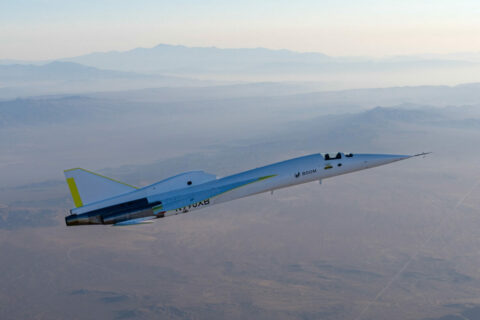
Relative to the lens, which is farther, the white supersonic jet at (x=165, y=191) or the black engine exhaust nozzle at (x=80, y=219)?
the white supersonic jet at (x=165, y=191)

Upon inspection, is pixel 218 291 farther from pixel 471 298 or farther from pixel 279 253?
pixel 471 298

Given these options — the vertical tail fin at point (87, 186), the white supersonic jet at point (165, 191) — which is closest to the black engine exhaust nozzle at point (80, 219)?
the white supersonic jet at point (165, 191)

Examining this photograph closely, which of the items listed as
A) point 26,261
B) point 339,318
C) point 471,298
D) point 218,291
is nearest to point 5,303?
point 26,261

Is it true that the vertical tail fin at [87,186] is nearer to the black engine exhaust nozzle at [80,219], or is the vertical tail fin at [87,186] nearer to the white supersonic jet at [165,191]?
the white supersonic jet at [165,191]

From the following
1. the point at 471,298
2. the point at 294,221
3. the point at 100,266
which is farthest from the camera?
the point at 294,221

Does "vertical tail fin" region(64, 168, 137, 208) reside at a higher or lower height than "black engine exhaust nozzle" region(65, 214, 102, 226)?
higher

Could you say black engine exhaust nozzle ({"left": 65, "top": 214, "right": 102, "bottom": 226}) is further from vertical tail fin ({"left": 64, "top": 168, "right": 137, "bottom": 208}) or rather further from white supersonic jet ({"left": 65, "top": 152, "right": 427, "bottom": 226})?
vertical tail fin ({"left": 64, "top": 168, "right": 137, "bottom": 208})

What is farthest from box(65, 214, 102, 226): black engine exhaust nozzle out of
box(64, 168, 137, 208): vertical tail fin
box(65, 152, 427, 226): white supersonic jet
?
box(64, 168, 137, 208): vertical tail fin

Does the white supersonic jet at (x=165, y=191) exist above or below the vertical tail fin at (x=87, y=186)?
below
